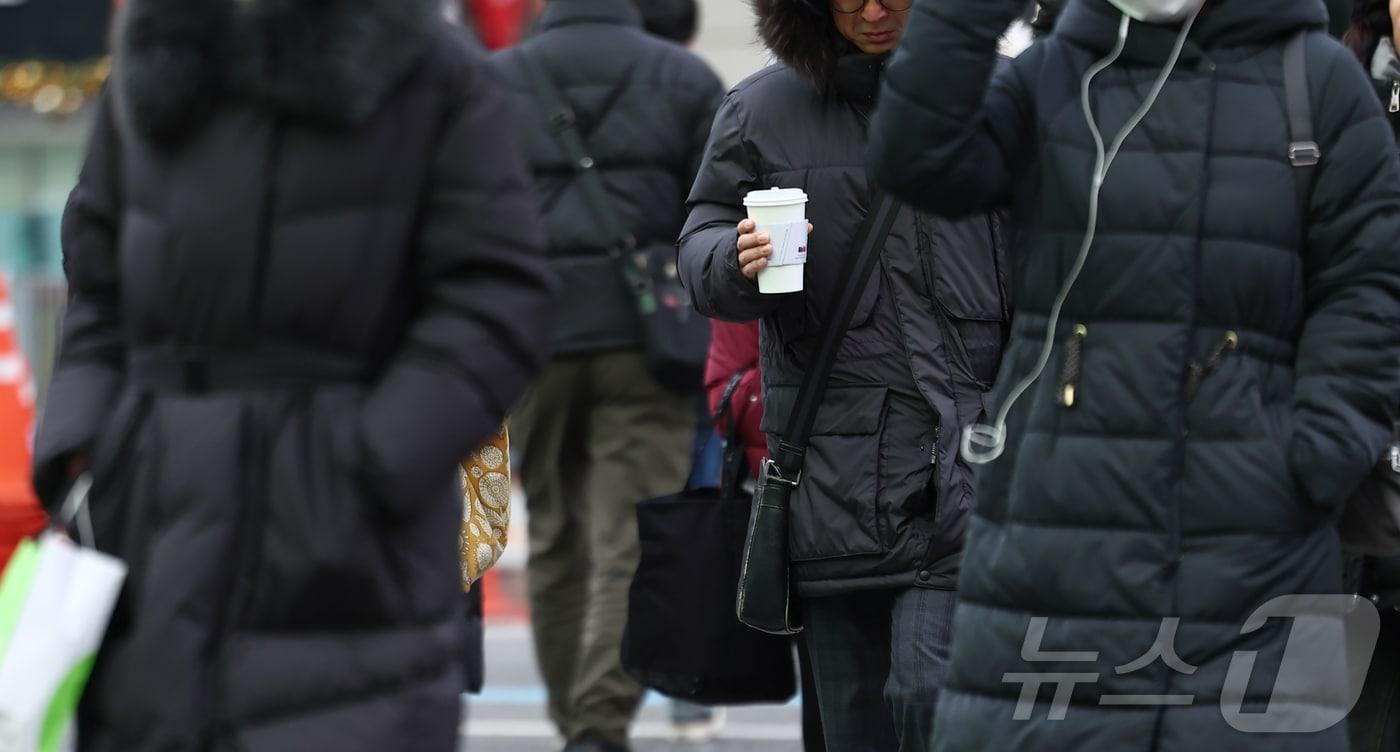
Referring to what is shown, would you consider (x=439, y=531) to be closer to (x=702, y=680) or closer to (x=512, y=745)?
(x=702, y=680)

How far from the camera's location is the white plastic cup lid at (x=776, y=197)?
4461mm

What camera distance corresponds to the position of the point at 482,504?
477cm

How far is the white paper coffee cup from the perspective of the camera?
447 centimetres

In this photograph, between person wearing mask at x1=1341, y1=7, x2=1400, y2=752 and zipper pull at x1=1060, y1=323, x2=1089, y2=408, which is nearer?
zipper pull at x1=1060, y1=323, x2=1089, y2=408

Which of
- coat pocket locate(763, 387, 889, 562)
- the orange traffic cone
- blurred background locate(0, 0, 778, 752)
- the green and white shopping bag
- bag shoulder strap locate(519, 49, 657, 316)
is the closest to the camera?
the green and white shopping bag

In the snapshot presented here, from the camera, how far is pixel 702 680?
5.27 meters

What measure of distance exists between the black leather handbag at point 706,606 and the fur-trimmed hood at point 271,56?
6.87 feet

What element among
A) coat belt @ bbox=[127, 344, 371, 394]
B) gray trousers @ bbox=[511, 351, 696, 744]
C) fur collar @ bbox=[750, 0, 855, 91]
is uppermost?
coat belt @ bbox=[127, 344, 371, 394]

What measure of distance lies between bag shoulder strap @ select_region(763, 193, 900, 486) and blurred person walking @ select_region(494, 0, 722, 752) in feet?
7.14

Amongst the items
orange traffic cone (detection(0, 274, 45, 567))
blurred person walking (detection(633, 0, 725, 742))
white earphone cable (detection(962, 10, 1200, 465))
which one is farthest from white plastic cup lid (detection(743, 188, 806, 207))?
blurred person walking (detection(633, 0, 725, 742))

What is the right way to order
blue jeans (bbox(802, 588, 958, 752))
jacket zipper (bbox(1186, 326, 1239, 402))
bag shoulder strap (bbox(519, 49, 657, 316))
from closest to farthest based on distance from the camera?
jacket zipper (bbox(1186, 326, 1239, 402)) < blue jeans (bbox(802, 588, 958, 752)) < bag shoulder strap (bbox(519, 49, 657, 316))

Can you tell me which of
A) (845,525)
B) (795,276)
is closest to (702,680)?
(845,525)

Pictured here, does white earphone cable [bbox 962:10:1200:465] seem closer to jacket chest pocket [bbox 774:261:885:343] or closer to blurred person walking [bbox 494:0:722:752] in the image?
jacket chest pocket [bbox 774:261:885:343]

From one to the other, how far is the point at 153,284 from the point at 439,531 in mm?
498
